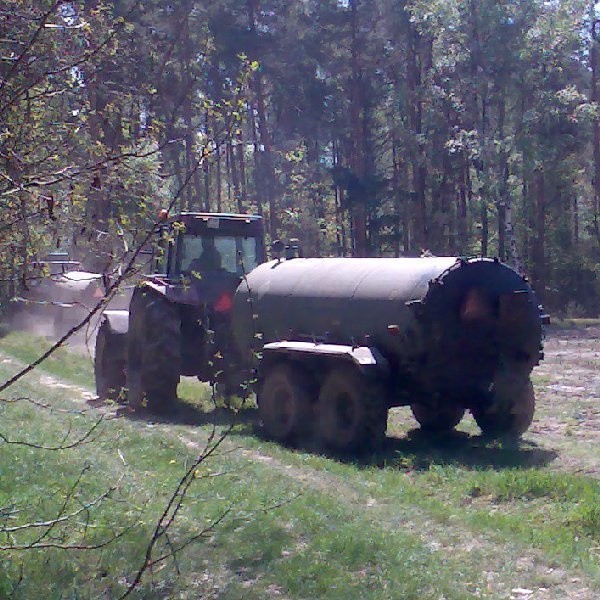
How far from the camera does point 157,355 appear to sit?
13750mm

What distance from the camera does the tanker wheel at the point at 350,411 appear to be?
10.7m

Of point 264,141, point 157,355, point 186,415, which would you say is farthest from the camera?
point 264,141

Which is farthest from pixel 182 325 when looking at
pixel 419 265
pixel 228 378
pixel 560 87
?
pixel 560 87

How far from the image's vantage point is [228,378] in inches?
517

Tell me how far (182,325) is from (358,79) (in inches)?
1032

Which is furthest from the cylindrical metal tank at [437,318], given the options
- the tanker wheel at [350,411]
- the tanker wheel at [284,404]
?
the tanker wheel at [284,404]

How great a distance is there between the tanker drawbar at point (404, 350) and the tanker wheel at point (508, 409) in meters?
0.01

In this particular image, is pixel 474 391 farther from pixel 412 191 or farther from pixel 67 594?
pixel 412 191

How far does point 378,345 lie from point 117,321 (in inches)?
247

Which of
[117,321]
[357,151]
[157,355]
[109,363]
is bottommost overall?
[109,363]

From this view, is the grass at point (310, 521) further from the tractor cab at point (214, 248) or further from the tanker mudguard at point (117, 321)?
the tanker mudguard at point (117, 321)

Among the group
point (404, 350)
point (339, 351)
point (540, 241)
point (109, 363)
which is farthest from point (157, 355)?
point (540, 241)

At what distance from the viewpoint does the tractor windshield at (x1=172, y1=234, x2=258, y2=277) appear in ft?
47.1

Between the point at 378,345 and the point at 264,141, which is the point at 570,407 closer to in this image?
the point at 378,345
